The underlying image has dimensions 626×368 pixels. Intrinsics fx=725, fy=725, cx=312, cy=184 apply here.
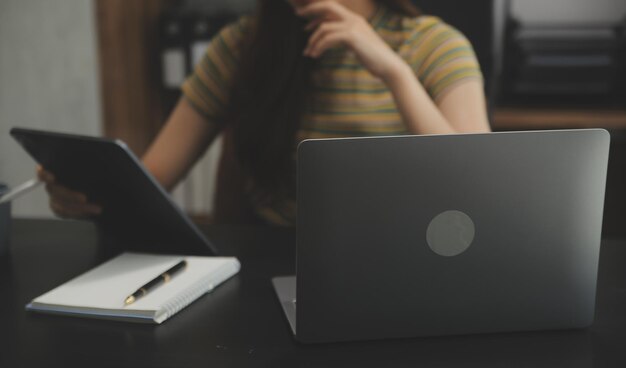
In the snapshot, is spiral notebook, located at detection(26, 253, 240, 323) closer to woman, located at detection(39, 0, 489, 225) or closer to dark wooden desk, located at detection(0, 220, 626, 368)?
dark wooden desk, located at detection(0, 220, 626, 368)

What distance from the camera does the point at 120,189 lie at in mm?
938

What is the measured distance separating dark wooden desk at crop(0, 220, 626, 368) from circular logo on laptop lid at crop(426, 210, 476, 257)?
0.31 ft

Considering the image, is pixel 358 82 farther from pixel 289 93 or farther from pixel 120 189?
pixel 120 189

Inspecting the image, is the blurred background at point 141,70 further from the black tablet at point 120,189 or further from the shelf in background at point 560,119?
the black tablet at point 120,189

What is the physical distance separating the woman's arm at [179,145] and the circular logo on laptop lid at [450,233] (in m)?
0.84

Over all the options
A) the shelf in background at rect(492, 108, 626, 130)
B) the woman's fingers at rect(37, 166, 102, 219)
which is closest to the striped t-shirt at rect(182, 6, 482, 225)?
the woman's fingers at rect(37, 166, 102, 219)

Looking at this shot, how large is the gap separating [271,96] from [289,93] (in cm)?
4

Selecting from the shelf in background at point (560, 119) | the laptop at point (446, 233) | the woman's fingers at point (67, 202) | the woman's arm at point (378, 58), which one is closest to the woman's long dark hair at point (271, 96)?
the woman's arm at point (378, 58)

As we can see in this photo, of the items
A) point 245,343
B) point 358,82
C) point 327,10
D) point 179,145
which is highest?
point 327,10

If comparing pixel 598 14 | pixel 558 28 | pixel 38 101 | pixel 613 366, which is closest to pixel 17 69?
pixel 38 101

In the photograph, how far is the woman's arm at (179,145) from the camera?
1429mm

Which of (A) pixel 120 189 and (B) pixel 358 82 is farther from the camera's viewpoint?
(B) pixel 358 82

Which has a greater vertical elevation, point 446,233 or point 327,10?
point 327,10

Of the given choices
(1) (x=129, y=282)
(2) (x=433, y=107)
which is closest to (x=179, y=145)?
(2) (x=433, y=107)
